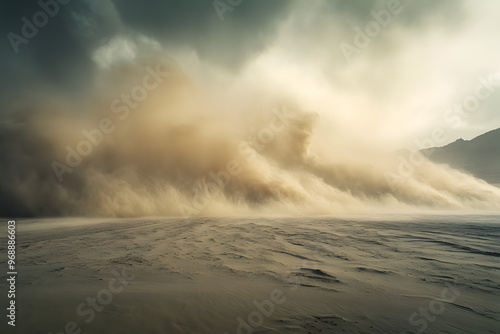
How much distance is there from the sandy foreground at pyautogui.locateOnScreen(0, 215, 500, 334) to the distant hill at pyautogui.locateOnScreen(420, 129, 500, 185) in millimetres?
63267

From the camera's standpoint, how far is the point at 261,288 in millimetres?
4188

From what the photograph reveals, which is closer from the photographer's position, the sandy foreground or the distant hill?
the sandy foreground

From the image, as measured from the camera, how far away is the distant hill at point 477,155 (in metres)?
57.1

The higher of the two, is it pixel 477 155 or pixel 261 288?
pixel 477 155

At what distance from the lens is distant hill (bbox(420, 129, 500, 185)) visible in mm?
57075

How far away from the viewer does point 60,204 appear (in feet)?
63.5

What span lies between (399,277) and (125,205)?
18887 millimetres

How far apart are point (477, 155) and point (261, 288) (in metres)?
92.7

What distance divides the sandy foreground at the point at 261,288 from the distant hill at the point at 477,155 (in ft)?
208

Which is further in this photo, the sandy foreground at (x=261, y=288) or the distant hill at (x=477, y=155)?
the distant hill at (x=477, y=155)

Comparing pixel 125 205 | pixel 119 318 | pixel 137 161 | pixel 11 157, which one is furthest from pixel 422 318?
pixel 11 157

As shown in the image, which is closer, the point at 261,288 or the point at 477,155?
the point at 261,288

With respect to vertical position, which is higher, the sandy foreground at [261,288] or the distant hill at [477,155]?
the distant hill at [477,155]

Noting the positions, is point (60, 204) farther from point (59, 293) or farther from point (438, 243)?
point (438, 243)
